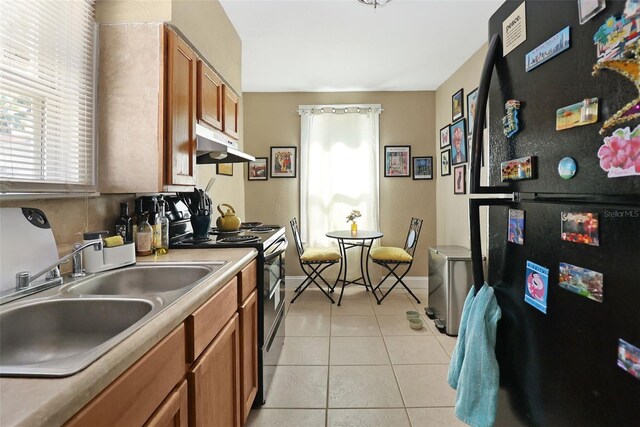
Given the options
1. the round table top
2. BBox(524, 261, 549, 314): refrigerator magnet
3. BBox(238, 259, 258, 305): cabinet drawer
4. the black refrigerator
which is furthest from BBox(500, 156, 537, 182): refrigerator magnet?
the round table top

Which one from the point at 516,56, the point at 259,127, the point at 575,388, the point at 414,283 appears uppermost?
the point at 259,127

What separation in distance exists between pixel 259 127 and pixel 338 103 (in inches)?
43.1

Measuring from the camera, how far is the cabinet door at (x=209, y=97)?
1.96 m

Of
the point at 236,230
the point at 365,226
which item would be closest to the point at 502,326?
the point at 236,230

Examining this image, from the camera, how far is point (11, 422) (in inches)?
19.2

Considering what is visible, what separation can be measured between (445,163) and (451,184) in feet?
1.06

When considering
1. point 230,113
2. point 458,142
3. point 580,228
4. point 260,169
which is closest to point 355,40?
point 230,113

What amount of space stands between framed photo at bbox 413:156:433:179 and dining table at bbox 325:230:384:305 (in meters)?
0.97

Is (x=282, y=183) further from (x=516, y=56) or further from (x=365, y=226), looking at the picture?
(x=516, y=56)

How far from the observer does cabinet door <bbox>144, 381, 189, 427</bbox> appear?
850mm

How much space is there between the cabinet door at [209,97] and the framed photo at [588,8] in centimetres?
176

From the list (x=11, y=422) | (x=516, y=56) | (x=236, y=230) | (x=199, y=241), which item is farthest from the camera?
(x=236, y=230)

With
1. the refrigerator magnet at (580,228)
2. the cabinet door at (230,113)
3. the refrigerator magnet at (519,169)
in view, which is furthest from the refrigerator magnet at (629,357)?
the cabinet door at (230,113)

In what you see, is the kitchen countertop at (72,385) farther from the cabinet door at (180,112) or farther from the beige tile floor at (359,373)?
the beige tile floor at (359,373)
